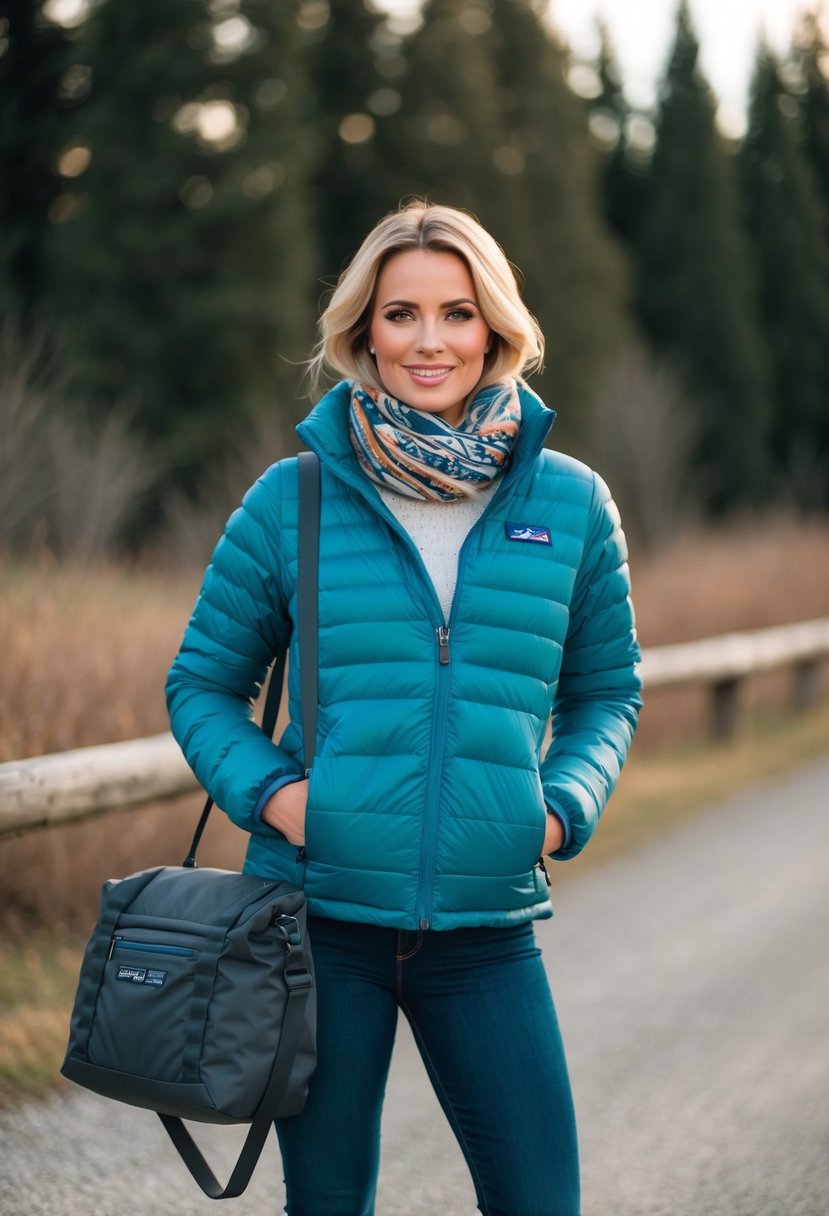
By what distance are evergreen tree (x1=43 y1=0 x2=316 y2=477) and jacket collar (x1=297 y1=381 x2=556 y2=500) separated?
1895cm

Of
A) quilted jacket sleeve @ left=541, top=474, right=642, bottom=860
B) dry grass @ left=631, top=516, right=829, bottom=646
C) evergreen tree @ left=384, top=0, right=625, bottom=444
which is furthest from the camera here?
evergreen tree @ left=384, top=0, right=625, bottom=444

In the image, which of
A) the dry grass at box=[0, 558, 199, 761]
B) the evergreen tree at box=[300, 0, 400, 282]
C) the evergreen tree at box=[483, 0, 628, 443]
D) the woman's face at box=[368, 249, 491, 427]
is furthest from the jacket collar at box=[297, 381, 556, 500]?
the evergreen tree at box=[483, 0, 628, 443]

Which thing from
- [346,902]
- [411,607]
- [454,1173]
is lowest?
[454,1173]

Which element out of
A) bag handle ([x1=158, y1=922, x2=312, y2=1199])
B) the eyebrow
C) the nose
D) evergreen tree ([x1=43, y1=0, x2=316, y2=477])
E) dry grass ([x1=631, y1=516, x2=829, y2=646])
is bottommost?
dry grass ([x1=631, y1=516, x2=829, y2=646])

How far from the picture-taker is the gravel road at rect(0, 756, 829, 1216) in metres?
3.42

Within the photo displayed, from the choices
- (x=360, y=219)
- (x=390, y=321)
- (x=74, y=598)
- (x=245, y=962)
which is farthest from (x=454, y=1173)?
(x=360, y=219)

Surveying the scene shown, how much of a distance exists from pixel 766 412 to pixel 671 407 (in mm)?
6754

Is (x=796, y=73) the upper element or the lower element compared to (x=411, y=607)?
upper

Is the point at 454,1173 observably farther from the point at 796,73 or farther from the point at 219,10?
the point at 796,73

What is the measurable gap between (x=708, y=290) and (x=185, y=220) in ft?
62.4

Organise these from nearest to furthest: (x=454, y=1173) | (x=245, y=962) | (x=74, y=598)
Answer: (x=245, y=962)
(x=454, y=1173)
(x=74, y=598)

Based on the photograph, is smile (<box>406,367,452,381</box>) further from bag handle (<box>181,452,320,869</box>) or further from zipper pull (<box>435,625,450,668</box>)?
zipper pull (<box>435,625,450,668</box>)

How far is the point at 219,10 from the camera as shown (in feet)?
70.4

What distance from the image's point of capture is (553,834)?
231 centimetres
